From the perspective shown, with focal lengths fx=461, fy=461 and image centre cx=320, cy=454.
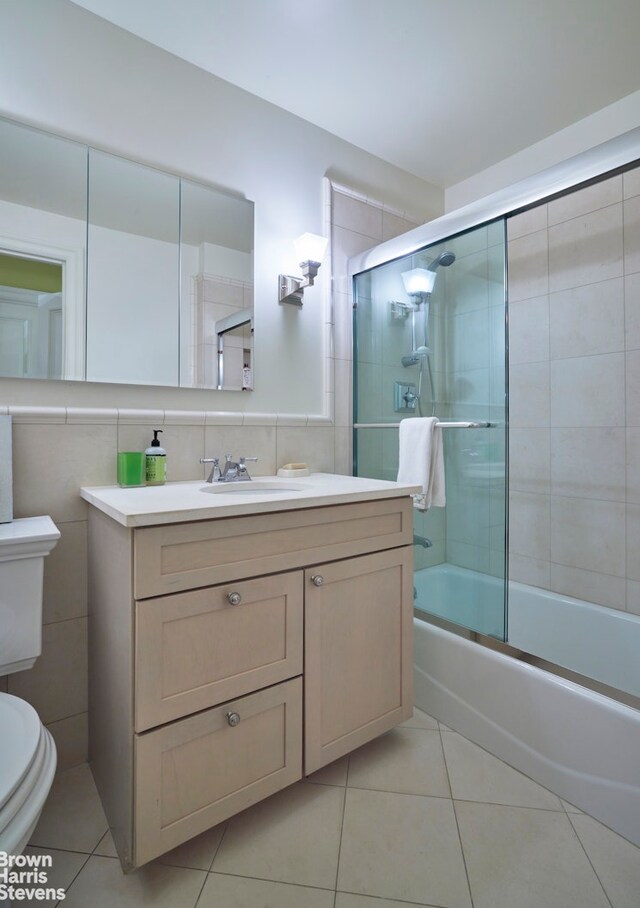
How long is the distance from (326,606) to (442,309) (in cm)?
119

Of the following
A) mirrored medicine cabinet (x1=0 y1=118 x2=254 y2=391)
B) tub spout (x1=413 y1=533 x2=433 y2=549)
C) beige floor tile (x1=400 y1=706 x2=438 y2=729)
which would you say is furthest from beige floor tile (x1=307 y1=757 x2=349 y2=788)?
mirrored medicine cabinet (x1=0 y1=118 x2=254 y2=391)

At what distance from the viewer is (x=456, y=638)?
161 centimetres

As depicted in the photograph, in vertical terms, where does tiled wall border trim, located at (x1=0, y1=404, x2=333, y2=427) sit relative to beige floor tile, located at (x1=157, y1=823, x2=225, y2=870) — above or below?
above

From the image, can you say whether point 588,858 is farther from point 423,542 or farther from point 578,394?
point 578,394

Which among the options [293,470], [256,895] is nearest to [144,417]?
[293,470]

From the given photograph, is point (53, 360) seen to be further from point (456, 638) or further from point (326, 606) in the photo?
point (456, 638)

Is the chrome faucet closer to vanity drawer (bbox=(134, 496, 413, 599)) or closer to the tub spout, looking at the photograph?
vanity drawer (bbox=(134, 496, 413, 599))

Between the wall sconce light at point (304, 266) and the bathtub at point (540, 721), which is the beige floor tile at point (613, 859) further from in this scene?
the wall sconce light at point (304, 266)

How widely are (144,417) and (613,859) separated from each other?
1.72m

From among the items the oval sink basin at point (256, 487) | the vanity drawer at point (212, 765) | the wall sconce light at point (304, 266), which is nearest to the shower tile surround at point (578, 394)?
A: the wall sconce light at point (304, 266)

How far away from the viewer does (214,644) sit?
3.56ft

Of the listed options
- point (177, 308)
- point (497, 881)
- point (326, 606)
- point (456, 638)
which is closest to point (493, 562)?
point (456, 638)

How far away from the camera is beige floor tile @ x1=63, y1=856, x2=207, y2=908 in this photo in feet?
3.30

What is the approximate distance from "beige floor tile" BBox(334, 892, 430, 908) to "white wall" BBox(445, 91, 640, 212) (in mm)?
2329
